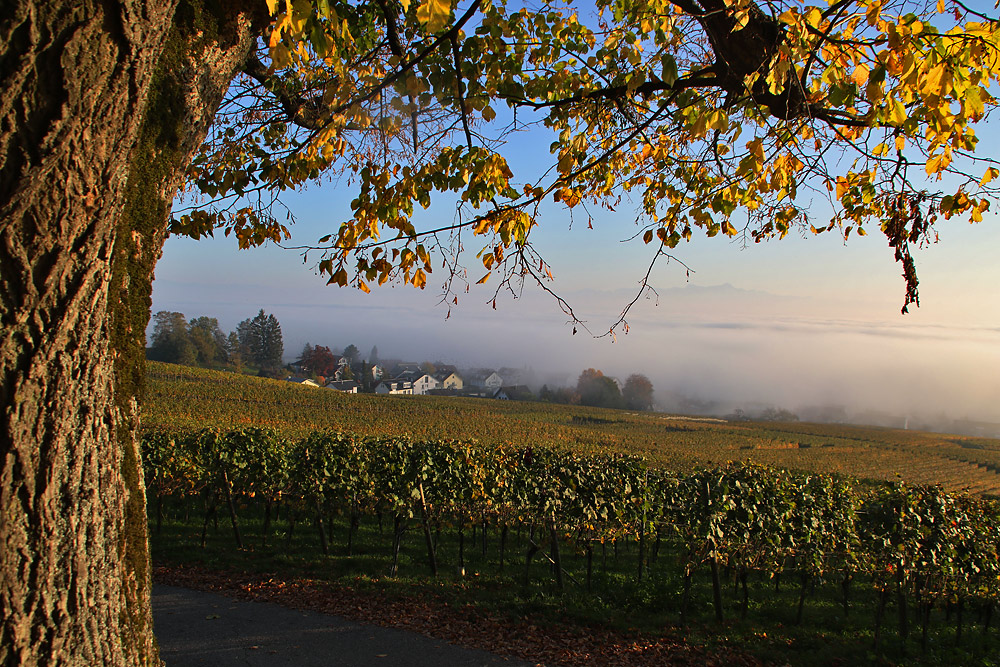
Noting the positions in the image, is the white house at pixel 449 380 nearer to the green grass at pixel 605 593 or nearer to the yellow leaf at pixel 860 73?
the green grass at pixel 605 593

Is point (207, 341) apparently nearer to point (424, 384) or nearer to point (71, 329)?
point (424, 384)

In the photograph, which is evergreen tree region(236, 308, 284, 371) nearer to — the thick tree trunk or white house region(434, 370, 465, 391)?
white house region(434, 370, 465, 391)

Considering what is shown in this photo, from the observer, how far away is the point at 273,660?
20.0 feet

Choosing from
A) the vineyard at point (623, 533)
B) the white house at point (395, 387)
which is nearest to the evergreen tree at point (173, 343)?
the white house at point (395, 387)

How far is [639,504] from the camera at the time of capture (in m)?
9.19

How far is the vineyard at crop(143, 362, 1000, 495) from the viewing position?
33.2m

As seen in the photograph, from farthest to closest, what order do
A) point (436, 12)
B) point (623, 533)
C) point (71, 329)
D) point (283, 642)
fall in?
1. point (623, 533)
2. point (283, 642)
3. point (436, 12)
4. point (71, 329)

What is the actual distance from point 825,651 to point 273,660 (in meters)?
6.64

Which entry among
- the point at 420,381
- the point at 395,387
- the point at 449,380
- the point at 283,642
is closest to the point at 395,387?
the point at 395,387

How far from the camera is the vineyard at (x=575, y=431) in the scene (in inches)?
1309

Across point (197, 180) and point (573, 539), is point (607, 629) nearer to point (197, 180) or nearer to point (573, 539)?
point (573, 539)

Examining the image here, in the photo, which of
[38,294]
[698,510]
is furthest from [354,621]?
[38,294]

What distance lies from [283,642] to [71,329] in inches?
248

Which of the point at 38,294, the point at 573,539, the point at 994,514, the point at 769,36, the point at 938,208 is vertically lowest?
the point at 573,539
